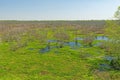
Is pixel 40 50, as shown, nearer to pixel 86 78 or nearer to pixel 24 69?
pixel 24 69

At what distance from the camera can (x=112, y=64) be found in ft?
131

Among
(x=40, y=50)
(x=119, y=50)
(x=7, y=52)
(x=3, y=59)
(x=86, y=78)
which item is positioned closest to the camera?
(x=86, y=78)

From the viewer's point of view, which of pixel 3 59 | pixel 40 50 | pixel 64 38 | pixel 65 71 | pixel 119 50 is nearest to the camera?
pixel 65 71

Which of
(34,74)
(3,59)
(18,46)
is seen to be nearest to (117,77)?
(34,74)

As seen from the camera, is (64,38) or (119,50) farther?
(64,38)

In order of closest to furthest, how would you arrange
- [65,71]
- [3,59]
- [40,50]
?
[65,71], [3,59], [40,50]

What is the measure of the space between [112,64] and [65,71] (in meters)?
9.01

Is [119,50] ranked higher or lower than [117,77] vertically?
higher

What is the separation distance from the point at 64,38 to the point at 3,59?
28621mm

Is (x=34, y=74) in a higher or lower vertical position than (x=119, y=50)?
lower

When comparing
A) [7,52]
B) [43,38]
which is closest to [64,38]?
[43,38]

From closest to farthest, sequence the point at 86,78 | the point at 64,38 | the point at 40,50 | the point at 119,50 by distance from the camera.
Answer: the point at 86,78 → the point at 119,50 → the point at 40,50 → the point at 64,38

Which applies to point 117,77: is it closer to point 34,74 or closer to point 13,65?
point 34,74

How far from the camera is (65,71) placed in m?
35.7
